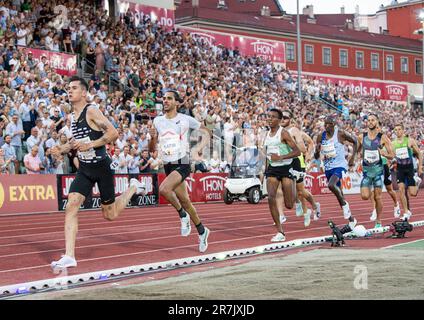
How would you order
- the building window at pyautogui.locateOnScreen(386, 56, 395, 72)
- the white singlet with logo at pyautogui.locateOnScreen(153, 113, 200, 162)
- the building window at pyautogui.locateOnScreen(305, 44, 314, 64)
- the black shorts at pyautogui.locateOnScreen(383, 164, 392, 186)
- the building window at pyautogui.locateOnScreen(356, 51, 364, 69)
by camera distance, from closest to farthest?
the white singlet with logo at pyautogui.locateOnScreen(153, 113, 200, 162)
the black shorts at pyautogui.locateOnScreen(383, 164, 392, 186)
the building window at pyautogui.locateOnScreen(305, 44, 314, 64)
the building window at pyautogui.locateOnScreen(356, 51, 364, 69)
the building window at pyautogui.locateOnScreen(386, 56, 395, 72)

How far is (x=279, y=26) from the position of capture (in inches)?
2904

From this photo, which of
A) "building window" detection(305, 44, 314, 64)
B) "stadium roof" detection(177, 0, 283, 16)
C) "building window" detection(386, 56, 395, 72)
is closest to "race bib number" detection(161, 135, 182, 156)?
"building window" detection(305, 44, 314, 64)

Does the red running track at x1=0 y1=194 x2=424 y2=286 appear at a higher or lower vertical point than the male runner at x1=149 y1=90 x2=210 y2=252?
lower

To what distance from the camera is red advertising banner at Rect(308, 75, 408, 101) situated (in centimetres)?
6329

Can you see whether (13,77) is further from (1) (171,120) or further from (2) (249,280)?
(2) (249,280)

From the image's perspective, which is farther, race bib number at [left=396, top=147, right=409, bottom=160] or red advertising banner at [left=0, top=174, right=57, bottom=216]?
red advertising banner at [left=0, top=174, right=57, bottom=216]

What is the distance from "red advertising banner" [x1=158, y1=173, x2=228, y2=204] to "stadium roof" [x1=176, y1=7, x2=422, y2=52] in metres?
37.0

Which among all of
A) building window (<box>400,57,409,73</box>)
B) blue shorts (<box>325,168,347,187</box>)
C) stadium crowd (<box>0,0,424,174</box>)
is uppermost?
building window (<box>400,57,409,73</box>)

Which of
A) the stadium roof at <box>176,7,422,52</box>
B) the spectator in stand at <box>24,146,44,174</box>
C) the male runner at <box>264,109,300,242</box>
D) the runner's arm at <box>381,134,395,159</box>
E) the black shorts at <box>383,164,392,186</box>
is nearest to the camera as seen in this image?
the male runner at <box>264,109,300,242</box>

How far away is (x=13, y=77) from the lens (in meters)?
22.9

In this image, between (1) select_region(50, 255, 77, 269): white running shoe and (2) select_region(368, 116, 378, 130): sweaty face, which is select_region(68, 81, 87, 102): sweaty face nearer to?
(1) select_region(50, 255, 77, 269): white running shoe

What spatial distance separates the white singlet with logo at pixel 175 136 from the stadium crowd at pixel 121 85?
27.2 feet

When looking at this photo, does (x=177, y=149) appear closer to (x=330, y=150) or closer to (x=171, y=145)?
(x=171, y=145)

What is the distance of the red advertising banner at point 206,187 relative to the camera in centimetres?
2902
